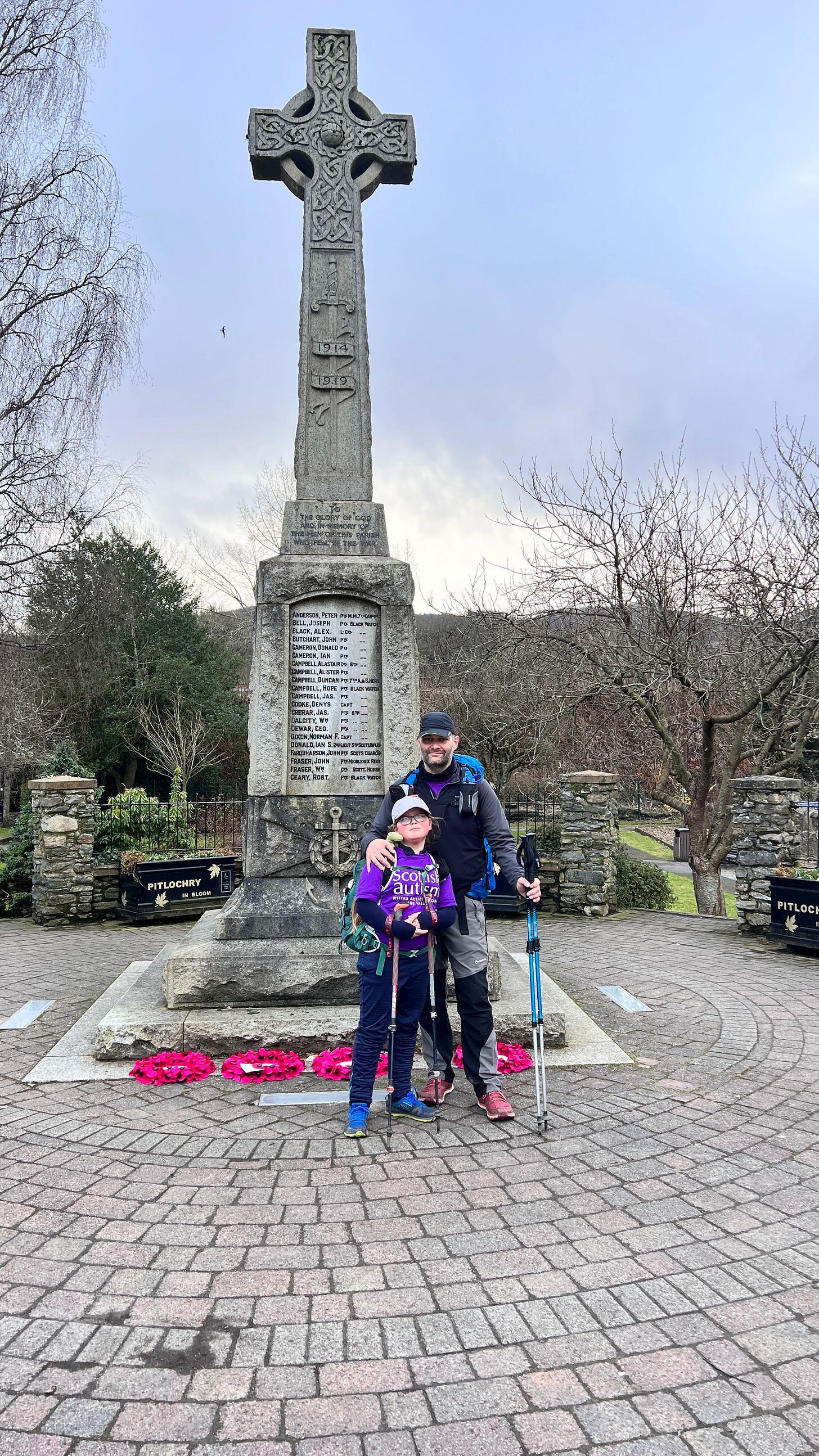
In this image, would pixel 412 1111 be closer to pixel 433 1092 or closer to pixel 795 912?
pixel 433 1092

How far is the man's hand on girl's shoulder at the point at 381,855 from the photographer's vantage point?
380 cm

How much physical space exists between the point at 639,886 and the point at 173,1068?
8.80 m

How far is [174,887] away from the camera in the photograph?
10.7 meters

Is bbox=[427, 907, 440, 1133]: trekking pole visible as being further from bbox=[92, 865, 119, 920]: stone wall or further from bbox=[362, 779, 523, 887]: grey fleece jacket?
bbox=[92, 865, 119, 920]: stone wall

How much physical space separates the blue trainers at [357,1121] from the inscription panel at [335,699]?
2402mm

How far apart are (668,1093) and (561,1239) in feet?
5.51

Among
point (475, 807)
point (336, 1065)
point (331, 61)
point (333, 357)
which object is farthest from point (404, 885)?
point (331, 61)

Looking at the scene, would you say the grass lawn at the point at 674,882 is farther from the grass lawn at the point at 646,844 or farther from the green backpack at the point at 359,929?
the green backpack at the point at 359,929

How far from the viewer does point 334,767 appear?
5.86 metres

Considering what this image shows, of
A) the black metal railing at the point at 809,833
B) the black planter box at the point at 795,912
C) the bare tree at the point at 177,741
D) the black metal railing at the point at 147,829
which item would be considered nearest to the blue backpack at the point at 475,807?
the black planter box at the point at 795,912

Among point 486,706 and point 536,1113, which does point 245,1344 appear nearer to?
point 536,1113

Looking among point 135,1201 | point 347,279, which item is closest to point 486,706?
point 347,279

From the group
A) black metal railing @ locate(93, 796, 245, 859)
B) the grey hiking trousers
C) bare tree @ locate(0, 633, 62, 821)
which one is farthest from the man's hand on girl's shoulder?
bare tree @ locate(0, 633, 62, 821)

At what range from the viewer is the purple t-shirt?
12.6 feet
